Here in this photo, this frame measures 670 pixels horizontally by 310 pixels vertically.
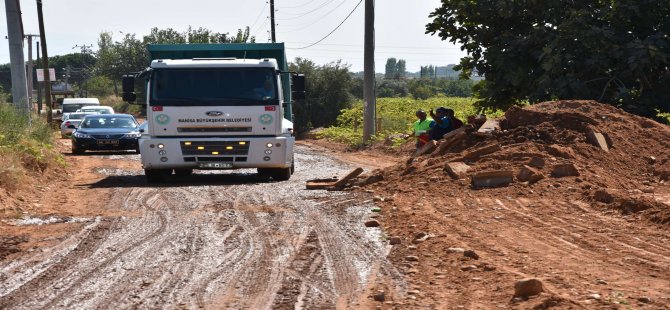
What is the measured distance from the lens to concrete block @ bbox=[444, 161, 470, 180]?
49.3 ft

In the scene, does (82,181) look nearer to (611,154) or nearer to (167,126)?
(167,126)

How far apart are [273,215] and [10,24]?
588 inches

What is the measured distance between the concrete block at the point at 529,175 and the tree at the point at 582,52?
657 cm

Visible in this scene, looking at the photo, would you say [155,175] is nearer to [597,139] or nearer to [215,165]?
[215,165]

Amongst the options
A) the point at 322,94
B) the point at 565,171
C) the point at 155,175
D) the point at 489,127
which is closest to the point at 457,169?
the point at 565,171

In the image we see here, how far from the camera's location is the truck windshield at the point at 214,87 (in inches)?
703

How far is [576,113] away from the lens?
56.2ft

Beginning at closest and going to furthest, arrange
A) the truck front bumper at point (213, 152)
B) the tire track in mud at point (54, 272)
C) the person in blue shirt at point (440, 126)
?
the tire track in mud at point (54, 272)
the truck front bumper at point (213, 152)
the person in blue shirt at point (440, 126)

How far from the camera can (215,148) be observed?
18.1 m

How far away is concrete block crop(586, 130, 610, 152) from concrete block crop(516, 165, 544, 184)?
1.97 metres

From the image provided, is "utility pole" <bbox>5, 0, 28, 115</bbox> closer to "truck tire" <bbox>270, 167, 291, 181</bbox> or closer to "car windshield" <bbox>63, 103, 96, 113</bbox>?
"truck tire" <bbox>270, 167, 291, 181</bbox>

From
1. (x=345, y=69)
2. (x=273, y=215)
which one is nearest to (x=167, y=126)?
(x=273, y=215)

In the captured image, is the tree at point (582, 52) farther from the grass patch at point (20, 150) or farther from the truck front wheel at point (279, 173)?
the grass patch at point (20, 150)

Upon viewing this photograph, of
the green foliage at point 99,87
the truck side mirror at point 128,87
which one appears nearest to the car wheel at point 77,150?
the truck side mirror at point 128,87
